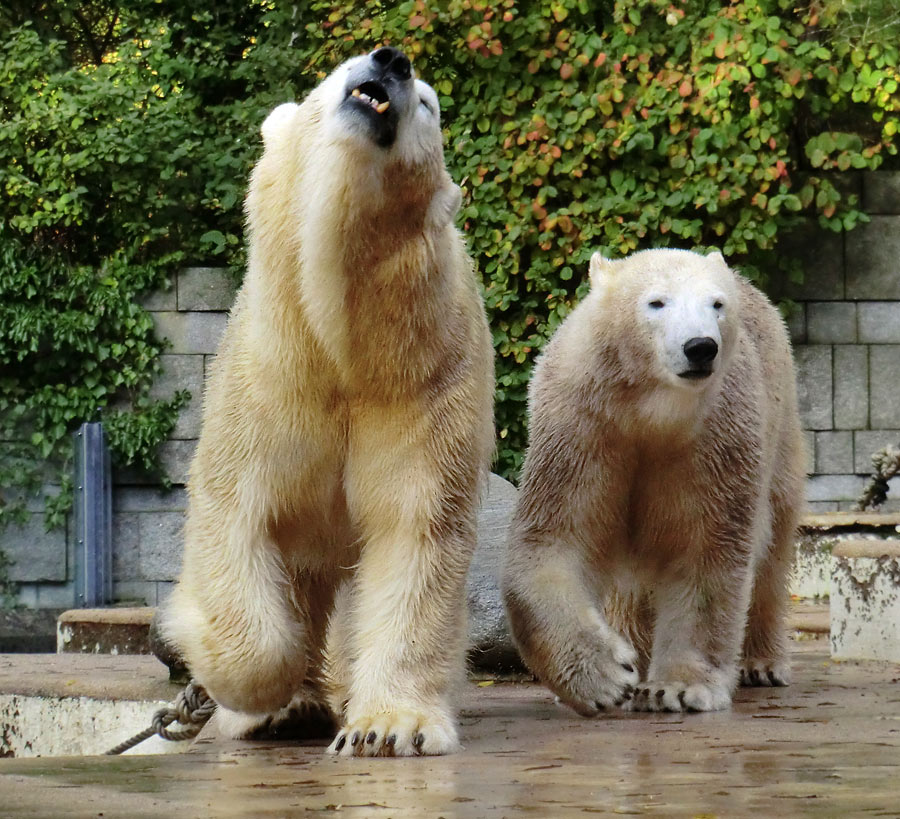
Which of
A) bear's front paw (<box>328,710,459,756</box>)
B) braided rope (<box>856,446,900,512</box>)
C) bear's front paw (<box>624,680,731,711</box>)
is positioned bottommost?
bear's front paw (<box>624,680,731,711</box>)

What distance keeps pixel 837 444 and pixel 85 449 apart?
4351 millimetres

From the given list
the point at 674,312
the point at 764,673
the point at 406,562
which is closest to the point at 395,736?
the point at 406,562

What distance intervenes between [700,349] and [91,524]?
555 centimetres

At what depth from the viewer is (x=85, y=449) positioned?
872 centimetres

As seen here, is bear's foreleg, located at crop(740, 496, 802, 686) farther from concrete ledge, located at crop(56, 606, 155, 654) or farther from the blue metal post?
the blue metal post

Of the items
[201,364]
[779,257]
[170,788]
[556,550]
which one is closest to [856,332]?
[779,257]

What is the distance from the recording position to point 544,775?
2.90 meters

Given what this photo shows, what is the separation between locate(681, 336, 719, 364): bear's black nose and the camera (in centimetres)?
391

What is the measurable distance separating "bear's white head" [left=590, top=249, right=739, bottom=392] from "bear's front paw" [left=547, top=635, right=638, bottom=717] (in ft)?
2.38

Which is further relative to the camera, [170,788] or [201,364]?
[201,364]

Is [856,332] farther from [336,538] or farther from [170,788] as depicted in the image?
[170,788]

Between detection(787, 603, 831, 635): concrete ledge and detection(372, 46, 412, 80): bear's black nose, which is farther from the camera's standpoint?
detection(787, 603, 831, 635): concrete ledge

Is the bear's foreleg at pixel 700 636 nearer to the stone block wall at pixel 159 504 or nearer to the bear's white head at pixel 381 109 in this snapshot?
the bear's white head at pixel 381 109

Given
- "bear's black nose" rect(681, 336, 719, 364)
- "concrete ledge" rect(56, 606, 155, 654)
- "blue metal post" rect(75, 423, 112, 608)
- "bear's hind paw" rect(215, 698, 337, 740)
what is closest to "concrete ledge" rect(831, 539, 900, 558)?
"bear's black nose" rect(681, 336, 719, 364)
